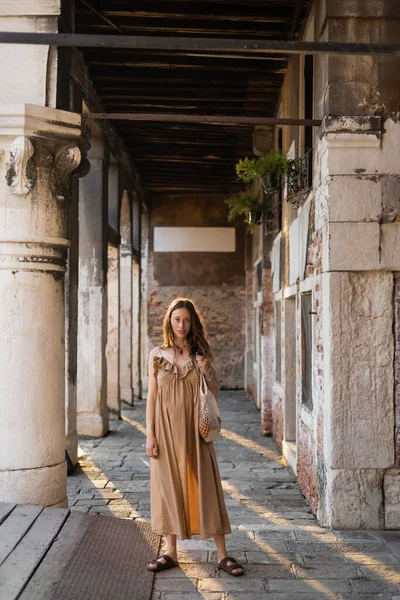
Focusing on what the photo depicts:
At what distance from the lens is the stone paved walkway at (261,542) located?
12.5ft

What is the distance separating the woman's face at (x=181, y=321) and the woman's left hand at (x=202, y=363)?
170 millimetres

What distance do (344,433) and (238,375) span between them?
11163 millimetres

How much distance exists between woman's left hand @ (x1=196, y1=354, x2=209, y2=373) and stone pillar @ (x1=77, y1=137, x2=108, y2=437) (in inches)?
207

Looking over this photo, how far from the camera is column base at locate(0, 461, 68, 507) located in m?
4.71

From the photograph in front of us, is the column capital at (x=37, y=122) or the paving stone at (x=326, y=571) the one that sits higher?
the column capital at (x=37, y=122)

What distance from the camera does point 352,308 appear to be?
16.5 ft

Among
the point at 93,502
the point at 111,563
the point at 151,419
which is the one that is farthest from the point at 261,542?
the point at 93,502

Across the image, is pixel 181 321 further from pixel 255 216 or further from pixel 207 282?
pixel 207 282

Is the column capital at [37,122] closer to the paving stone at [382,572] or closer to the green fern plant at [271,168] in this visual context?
the green fern plant at [271,168]

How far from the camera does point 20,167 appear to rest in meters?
4.73

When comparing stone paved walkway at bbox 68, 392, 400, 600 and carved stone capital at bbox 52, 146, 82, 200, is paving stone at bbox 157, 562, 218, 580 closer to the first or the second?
stone paved walkway at bbox 68, 392, 400, 600

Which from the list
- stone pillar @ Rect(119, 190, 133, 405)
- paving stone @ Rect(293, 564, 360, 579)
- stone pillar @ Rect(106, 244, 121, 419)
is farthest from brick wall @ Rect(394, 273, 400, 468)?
stone pillar @ Rect(119, 190, 133, 405)

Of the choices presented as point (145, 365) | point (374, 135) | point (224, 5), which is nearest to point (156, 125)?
point (224, 5)

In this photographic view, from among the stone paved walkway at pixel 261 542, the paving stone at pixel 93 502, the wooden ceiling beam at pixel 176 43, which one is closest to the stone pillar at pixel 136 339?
the stone paved walkway at pixel 261 542
